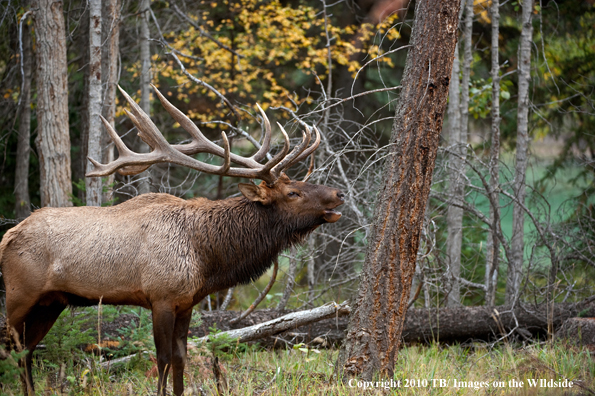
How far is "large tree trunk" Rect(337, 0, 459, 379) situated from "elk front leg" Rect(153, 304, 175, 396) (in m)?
1.49

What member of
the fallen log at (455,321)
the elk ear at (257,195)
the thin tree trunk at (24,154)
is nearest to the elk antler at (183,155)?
the elk ear at (257,195)

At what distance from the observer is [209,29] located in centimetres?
1316

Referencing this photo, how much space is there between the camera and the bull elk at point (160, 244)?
15.0 ft

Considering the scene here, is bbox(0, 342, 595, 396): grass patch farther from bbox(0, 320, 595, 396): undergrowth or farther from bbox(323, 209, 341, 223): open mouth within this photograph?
bbox(323, 209, 341, 223): open mouth

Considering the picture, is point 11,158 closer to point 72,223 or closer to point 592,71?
point 72,223

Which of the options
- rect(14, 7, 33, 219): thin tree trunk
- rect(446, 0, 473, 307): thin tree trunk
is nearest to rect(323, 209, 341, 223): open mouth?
rect(446, 0, 473, 307): thin tree trunk

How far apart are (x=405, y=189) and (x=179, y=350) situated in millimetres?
2365

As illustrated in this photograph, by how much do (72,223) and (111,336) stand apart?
1.58 metres

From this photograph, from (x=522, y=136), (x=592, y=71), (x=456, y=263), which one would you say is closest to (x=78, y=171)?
(x=456, y=263)

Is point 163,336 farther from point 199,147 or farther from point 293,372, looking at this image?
point 199,147

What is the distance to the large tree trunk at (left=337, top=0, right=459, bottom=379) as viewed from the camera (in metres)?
4.09

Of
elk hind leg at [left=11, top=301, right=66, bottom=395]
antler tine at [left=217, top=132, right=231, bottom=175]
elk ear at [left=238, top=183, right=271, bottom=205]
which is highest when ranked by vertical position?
antler tine at [left=217, top=132, right=231, bottom=175]

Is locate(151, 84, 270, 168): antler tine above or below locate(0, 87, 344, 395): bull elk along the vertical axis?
above

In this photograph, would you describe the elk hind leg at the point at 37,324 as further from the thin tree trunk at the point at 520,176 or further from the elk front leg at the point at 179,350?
the thin tree trunk at the point at 520,176
